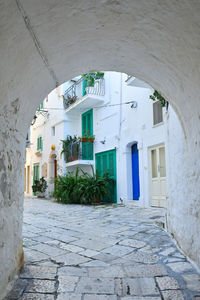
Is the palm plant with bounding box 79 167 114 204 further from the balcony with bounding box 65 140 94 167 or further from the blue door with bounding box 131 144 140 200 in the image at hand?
the balcony with bounding box 65 140 94 167

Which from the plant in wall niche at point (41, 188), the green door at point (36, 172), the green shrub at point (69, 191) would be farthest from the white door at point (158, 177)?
the green door at point (36, 172)

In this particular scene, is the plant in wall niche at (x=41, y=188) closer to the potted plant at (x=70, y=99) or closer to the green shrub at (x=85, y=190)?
the green shrub at (x=85, y=190)

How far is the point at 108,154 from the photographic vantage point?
11.1 meters

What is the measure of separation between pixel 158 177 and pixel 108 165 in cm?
316

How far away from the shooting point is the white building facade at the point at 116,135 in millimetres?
8516

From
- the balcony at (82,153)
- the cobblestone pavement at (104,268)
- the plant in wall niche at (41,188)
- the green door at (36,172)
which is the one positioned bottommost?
the cobblestone pavement at (104,268)

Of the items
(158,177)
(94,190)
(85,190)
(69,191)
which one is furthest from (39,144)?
→ (158,177)

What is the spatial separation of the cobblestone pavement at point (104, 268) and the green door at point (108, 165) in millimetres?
5914

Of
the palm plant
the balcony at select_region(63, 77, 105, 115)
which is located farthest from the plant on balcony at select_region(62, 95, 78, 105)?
the palm plant

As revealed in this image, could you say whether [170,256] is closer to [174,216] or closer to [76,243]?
[174,216]

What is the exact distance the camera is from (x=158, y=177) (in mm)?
8328

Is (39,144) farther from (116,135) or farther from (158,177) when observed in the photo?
(158,177)

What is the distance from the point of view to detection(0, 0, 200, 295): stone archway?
6.10 feet

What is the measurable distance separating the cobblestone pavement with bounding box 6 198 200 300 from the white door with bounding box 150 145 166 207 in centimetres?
353
